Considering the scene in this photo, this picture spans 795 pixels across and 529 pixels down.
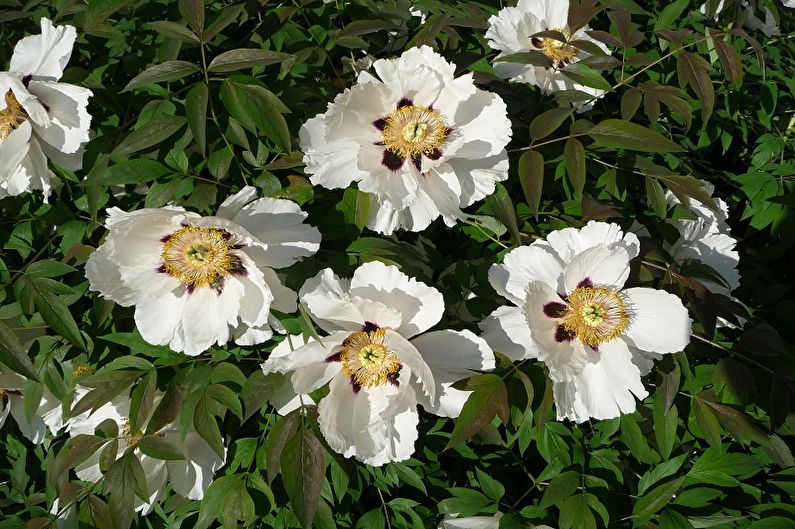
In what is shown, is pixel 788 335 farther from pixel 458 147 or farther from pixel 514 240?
pixel 458 147

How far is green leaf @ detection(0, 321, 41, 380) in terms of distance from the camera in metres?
1.46

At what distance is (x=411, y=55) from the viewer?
4.91 feet

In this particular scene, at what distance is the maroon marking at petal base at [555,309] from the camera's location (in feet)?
5.04

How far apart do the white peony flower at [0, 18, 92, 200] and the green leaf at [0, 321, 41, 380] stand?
32cm

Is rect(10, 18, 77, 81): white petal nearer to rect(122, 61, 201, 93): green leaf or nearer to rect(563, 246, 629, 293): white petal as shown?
rect(122, 61, 201, 93): green leaf

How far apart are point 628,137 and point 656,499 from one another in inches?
33.1

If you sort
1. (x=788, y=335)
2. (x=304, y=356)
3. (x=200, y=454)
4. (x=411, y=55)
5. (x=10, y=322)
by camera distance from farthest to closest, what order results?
1. (x=788, y=335)
2. (x=10, y=322)
3. (x=200, y=454)
4. (x=411, y=55)
5. (x=304, y=356)

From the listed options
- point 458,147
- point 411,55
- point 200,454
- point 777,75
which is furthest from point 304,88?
point 777,75

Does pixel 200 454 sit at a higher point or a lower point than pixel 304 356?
lower

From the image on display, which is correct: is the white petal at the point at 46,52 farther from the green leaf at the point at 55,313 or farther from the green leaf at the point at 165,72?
the green leaf at the point at 55,313

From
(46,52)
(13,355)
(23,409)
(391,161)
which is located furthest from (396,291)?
(23,409)

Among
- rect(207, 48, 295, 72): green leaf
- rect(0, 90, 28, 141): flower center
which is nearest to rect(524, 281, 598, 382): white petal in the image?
rect(207, 48, 295, 72): green leaf

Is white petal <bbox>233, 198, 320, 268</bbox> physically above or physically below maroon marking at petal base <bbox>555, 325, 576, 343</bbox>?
above

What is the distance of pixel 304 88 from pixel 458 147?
0.43 meters
